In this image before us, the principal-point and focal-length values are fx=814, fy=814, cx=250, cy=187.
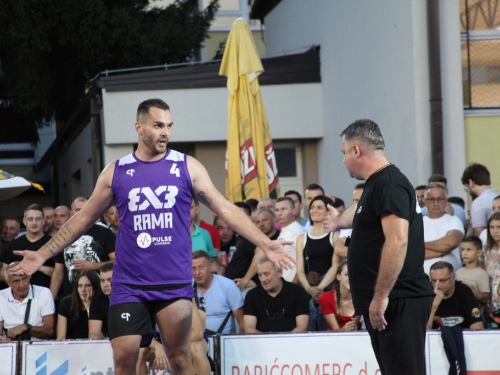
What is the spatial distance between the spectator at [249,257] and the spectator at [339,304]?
1.02m

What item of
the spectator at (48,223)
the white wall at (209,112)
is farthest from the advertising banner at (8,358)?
the white wall at (209,112)

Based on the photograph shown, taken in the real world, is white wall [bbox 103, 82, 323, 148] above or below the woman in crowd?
above

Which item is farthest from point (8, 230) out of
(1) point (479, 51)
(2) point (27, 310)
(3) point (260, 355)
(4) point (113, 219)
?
(1) point (479, 51)

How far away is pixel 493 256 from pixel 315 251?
6.10 ft

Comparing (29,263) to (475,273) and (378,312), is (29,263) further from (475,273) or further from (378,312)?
(475,273)

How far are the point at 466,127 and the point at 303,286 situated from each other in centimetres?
432

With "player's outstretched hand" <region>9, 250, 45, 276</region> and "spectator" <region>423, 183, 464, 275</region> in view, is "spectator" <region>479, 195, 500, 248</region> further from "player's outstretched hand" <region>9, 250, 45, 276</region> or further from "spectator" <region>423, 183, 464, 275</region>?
"player's outstretched hand" <region>9, 250, 45, 276</region>

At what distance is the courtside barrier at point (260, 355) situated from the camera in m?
7.69

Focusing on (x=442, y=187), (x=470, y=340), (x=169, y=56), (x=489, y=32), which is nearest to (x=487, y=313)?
(x=470, y=340)

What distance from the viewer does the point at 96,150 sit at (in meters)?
15.4

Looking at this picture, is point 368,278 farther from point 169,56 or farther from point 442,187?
point 169,56

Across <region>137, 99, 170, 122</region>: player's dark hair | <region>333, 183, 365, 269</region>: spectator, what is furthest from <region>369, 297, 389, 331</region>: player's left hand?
<region>333, 183, 365, 269</region>: spectator

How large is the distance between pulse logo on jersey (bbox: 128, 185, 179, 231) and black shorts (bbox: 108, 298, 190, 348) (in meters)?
0.51

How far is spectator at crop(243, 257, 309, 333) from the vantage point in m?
8.39
